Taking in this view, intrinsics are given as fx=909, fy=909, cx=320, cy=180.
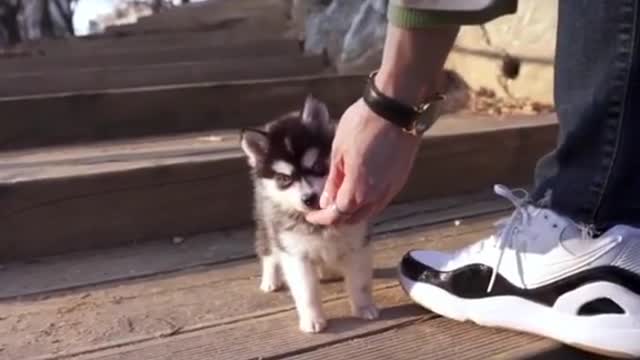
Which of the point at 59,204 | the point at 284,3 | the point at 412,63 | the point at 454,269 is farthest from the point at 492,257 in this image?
the point at 284,3

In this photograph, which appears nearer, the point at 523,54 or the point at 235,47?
the point at 523,54

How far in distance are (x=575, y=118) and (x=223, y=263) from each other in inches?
35.6

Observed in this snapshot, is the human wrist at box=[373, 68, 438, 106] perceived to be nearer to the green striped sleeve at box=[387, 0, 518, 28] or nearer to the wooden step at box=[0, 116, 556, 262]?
the green striped sleeve at box=[387, 0, 518, 28]

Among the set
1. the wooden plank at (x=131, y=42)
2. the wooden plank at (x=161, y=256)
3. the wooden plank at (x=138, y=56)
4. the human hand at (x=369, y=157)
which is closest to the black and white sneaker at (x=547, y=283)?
the human hand at (x=369, y=157)

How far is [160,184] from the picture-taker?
7.18 feet

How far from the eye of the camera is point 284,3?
7.22 m

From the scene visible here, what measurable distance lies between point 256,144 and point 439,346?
549 mm

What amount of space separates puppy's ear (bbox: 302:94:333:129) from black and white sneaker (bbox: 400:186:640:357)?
0.34 metres

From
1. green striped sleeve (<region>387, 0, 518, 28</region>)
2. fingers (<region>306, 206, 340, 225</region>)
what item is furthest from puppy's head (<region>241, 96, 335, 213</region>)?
green striped sleeve (<region>387, 0, 518, 28</region>)

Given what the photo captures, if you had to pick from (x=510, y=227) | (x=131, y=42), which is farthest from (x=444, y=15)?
(x=131, y=42)

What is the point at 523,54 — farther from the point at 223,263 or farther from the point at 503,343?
the point at 503,343

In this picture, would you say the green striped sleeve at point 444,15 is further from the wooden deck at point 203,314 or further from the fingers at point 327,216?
the wooden deck at point 203,314

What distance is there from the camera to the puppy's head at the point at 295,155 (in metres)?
1.67

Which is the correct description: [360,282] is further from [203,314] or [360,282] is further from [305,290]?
[203,314]
